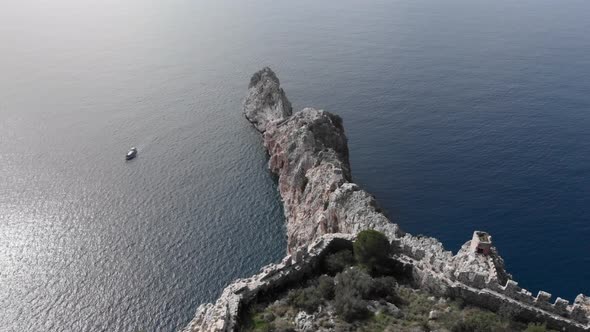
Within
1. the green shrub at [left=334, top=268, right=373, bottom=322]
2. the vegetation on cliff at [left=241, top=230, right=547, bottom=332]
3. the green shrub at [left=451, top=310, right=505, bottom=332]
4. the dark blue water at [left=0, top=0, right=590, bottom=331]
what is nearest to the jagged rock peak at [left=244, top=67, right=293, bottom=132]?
the dark blue water at [left=0, top=0, right=590, bottom=331]

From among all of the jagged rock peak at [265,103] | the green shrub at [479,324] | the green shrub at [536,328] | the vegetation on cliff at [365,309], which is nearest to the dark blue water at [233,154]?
the jagged rock peak at [265,103]

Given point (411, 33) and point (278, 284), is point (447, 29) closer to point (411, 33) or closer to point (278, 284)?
point (411, 33)

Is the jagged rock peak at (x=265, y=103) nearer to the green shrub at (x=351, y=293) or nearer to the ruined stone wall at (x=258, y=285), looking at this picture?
the ruined stone wall at (x=258, y=285)

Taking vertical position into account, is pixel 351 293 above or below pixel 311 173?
above

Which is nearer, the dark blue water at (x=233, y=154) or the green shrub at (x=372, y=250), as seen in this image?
the green shrub at (x=372, y=250)

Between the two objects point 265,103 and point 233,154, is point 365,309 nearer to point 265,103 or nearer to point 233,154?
point 233,154

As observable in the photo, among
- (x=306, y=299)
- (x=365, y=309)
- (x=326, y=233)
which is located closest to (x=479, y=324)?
(x=365, y=309)

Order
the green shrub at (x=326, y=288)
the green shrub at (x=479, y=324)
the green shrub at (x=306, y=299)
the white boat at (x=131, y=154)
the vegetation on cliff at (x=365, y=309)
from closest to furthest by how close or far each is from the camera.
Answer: the green shrub at (x=479, y=324)
the vegetation on cliff at (x=365, y=309)
the green shrub at (x=306, y=299)
the green shrub at (x=326, y=288)
the white boat at (x=131, y=154)
